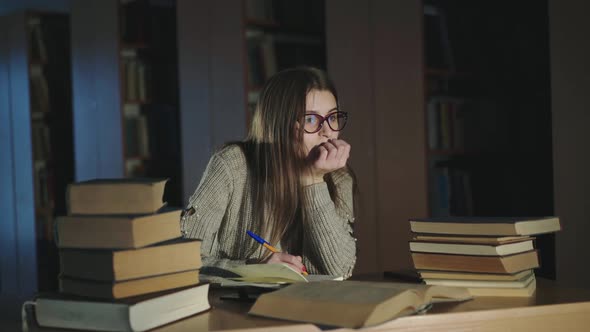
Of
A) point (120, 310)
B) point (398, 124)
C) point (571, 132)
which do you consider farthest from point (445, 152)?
point (120, 310)

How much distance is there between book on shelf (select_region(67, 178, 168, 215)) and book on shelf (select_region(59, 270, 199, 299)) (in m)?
0.12

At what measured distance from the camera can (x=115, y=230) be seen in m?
1.13

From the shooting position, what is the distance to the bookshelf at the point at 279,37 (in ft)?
13.1

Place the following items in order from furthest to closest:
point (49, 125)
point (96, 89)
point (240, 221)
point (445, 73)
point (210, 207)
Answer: point (49, 125) → point (96, 89) → point (445, 73) → point (240, 221) → point (210, 207)

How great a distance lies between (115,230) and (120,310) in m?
0.13

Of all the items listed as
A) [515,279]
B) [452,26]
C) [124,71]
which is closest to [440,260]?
[515,279]

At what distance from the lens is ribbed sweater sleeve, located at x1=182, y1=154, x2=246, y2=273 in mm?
1832

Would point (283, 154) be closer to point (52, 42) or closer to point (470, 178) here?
→ point (470, 178)

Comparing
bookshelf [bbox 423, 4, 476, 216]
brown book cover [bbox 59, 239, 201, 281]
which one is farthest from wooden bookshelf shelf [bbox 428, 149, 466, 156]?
brown book cover [bbox 59, 239, 201, 281]

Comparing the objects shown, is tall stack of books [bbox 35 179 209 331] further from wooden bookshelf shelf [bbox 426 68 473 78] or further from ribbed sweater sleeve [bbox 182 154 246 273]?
wooden bookshelf shelf [bbox 426 68 473 78]

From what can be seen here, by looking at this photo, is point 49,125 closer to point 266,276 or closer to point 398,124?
point 398,124

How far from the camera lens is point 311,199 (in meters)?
1.97

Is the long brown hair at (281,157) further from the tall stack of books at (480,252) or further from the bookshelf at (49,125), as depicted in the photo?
the bookshelf at (49,125)

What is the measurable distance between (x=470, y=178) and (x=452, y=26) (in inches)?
35.9
